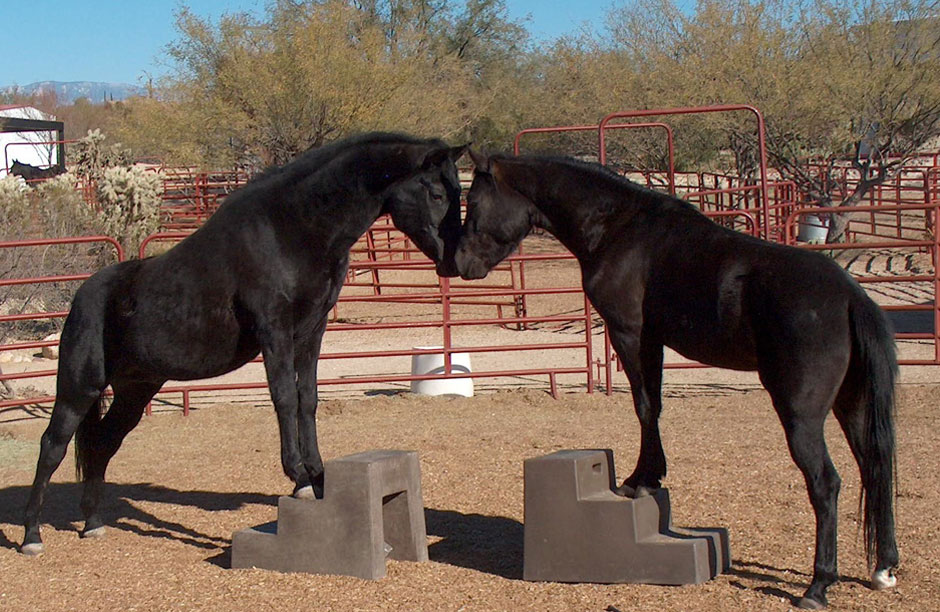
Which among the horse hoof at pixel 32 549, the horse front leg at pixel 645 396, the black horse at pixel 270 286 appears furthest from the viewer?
the horse hoof at pixel 32 549

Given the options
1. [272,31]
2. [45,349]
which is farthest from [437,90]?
[45,349]

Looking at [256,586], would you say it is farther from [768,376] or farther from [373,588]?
[768,376]

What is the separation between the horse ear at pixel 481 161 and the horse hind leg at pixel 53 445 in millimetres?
2066

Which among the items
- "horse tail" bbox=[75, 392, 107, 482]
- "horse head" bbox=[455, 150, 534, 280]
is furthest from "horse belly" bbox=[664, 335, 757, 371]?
"horse tail" bbox=[75, 392, 107, 482]

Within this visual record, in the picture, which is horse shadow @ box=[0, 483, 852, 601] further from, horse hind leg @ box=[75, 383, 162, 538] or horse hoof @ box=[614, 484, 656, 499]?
horse hoof @ box=[614, 484, 656, 499]

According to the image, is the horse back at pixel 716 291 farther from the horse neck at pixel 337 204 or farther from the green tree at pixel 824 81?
the green tree at pixel 824 81

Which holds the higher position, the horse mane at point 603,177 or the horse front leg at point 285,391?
the horse mane at point 603,177

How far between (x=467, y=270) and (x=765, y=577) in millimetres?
1686

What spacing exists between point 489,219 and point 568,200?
33cm

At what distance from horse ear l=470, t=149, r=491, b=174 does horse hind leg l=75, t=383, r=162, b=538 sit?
1.99 m

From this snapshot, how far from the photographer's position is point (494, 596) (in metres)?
3.85

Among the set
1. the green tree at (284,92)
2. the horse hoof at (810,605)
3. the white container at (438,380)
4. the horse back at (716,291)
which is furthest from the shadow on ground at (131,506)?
the green tree at (284,92)

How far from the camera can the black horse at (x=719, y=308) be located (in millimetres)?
3584

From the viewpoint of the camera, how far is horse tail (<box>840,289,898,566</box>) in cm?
357
